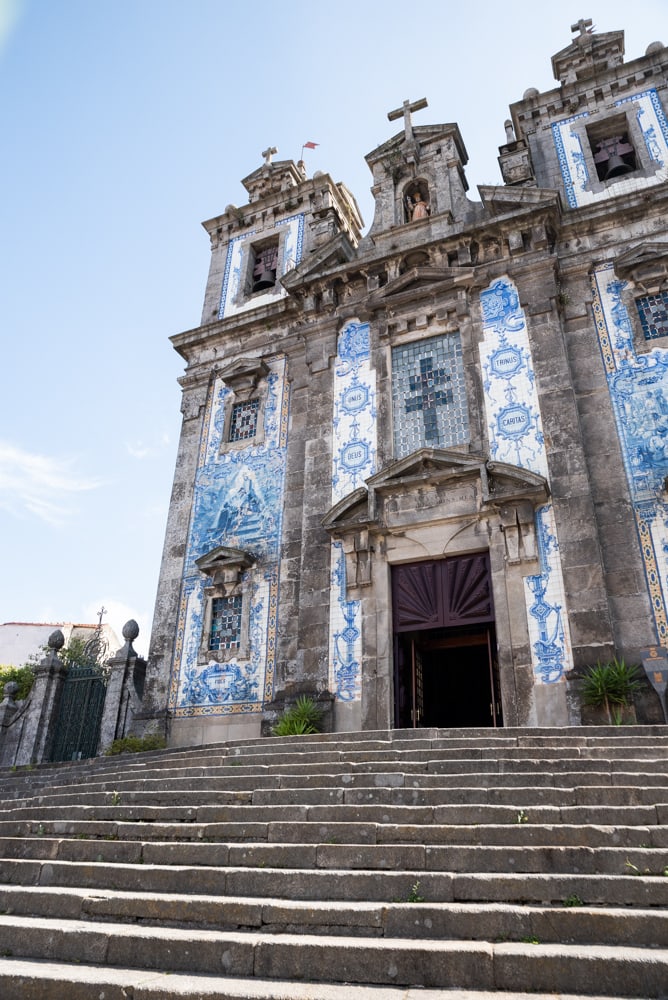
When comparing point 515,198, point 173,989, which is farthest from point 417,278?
point 173,989

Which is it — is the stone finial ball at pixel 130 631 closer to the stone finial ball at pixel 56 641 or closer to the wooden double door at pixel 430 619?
the stone finial ball at pixel 56 641

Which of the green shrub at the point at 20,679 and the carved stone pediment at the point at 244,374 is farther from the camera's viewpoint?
the green shrub at the point at 20,679

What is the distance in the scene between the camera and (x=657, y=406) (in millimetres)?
10516

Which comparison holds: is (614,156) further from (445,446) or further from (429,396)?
(445,446)

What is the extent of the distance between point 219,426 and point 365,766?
31.9 ft

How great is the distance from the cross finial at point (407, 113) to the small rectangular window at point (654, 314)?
6.84 m

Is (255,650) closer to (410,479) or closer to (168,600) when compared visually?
(168,600)

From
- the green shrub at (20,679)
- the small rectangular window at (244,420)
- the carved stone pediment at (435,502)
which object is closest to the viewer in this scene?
the carved stone pediment at (435,502)

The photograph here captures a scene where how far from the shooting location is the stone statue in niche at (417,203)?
14.2m

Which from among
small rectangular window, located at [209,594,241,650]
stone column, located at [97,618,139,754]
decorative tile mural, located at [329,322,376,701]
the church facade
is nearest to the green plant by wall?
the church facade

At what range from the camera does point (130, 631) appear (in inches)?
527

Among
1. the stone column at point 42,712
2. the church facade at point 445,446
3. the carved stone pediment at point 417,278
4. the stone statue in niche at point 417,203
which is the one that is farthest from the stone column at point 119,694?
the stone statue in niche at point 417,203

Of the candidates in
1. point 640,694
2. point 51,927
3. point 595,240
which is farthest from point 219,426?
point 51,927

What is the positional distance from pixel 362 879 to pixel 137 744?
8.13 m
